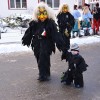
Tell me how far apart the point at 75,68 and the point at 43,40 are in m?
1.07

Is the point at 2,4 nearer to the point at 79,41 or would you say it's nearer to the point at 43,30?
the point at 79,41

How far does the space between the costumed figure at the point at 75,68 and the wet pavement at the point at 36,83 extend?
15cm

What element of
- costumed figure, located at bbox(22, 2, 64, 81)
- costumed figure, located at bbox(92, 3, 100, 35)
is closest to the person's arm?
costumed figure, located at bbox(22, 2, 64, 81)

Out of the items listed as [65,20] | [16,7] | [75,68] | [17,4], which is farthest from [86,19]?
[17,4]

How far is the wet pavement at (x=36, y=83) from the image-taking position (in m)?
6.68

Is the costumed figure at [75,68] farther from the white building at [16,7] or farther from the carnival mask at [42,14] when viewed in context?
the white building at [16,7]

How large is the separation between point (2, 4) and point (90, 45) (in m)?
13.6

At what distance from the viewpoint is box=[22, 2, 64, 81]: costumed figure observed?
303 inches

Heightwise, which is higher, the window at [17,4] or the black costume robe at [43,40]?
the window at [17,4]

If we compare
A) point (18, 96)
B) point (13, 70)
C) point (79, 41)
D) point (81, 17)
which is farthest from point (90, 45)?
point (18, 96)

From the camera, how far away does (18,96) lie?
21.9ft

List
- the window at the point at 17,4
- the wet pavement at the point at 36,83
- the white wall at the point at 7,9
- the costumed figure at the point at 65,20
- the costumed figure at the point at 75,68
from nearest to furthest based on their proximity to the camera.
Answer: the wet pavement at the point at 36,83, the costumed figure at the point at 75,68, the costumed figure at the point at 65,20, the white wall at the point at 7,9, the window at the point at 17,4

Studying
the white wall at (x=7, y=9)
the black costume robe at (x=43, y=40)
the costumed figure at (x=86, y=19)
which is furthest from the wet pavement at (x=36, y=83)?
the white wall at (x=7, y=9)

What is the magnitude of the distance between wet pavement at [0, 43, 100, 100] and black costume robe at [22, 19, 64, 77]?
0.48 metres
